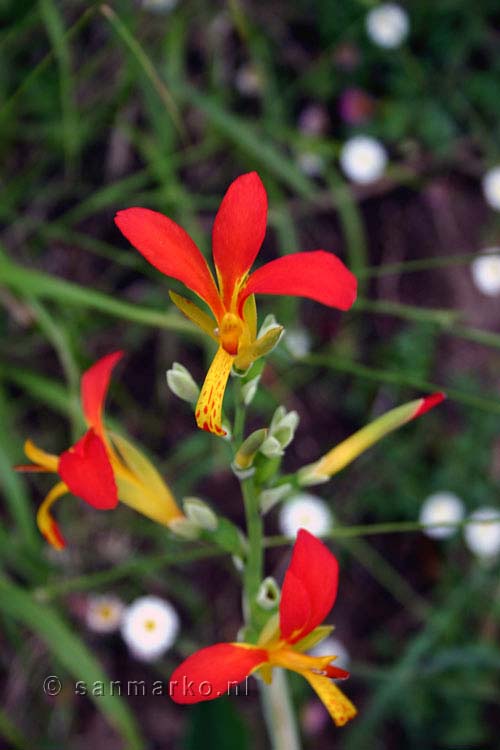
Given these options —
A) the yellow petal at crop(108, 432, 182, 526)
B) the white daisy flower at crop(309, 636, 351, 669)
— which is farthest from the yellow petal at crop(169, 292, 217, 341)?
the white daisy flower at crop(309, 636, 351, 669)

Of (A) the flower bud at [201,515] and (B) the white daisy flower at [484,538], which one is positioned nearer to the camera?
(A) the flower bud at [201,515]

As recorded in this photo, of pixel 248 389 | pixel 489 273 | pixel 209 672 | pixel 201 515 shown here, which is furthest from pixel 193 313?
pixel 489 273

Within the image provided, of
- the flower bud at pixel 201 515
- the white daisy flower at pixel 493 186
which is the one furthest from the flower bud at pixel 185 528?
the white daisy flower at pixel 493 186

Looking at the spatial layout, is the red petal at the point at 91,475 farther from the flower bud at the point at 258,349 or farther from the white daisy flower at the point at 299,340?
the white daisy flower at the point at 299,340

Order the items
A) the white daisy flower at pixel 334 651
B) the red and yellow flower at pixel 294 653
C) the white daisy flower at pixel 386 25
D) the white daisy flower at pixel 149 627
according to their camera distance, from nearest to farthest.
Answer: the red and yellow flower at pixel 294 653 < the white daisy flower at pixel 149 627 < the white daisy flower at pixel 334 651 < the white daisy flower at pixel 386 25

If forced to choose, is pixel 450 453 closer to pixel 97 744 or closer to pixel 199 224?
pixel 199 224

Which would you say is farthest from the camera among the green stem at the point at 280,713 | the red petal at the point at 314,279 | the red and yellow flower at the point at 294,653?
the green stem at the point at 280,713

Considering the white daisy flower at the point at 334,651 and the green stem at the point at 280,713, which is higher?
the green stem at the point at 280,713

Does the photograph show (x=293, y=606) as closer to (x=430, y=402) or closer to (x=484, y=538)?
(x=430, y=402)
